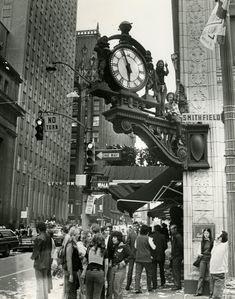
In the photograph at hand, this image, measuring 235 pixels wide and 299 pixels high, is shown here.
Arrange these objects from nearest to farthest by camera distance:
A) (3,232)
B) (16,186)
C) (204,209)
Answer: (204,209) < (3,232) < (16,186)

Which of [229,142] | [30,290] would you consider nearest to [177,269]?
[30,290]

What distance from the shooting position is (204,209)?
38.9ft

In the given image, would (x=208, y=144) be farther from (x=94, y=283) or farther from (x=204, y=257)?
(x=94, y=283)

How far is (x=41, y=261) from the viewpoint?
10.3m

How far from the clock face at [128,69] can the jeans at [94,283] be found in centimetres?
409

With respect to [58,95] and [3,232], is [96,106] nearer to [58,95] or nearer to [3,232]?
[58,95]

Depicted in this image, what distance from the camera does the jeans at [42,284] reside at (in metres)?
10.1

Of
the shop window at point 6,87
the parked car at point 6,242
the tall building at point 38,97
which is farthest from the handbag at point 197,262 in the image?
the tall building at point 38,97

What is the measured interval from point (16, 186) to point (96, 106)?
56.1m

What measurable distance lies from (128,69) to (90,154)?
7.41 m

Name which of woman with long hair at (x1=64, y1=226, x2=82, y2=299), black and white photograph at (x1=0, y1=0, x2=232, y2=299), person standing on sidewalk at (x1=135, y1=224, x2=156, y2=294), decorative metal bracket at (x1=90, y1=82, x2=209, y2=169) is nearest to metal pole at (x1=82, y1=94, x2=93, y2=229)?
black and white photograph at (x1=0, y1=0, x2=232, y2=299)

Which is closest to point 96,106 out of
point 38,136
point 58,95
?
point 58,95

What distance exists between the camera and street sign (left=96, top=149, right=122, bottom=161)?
1704cm

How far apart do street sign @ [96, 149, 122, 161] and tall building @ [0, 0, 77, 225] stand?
39189 mm
